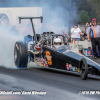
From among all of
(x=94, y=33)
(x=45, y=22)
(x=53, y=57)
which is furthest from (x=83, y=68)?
(x=45, y=22)

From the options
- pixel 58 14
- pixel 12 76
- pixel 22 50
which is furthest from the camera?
pixel 58 14

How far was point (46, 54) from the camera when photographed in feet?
32.4

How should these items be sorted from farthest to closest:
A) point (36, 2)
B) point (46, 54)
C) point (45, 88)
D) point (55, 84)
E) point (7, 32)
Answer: point (36, 2) → point (7, 32) → point (46, 54) → point (55, 84) → point (45, 88)

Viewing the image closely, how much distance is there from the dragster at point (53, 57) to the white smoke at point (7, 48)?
0.80 m

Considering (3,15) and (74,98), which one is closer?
(74,98)

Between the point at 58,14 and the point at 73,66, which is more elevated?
the point at 58,14

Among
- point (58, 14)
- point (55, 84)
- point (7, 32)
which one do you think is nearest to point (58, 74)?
point (55, 84)

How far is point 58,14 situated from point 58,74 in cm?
1356

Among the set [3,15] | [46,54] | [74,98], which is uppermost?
[3,15]

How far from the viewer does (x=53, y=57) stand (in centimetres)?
941

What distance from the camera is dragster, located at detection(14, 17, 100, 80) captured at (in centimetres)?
807

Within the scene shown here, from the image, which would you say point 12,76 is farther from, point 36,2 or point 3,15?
point 36,2

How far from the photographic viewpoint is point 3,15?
23500 millimetres

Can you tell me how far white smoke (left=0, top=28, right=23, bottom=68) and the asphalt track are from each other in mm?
1876
